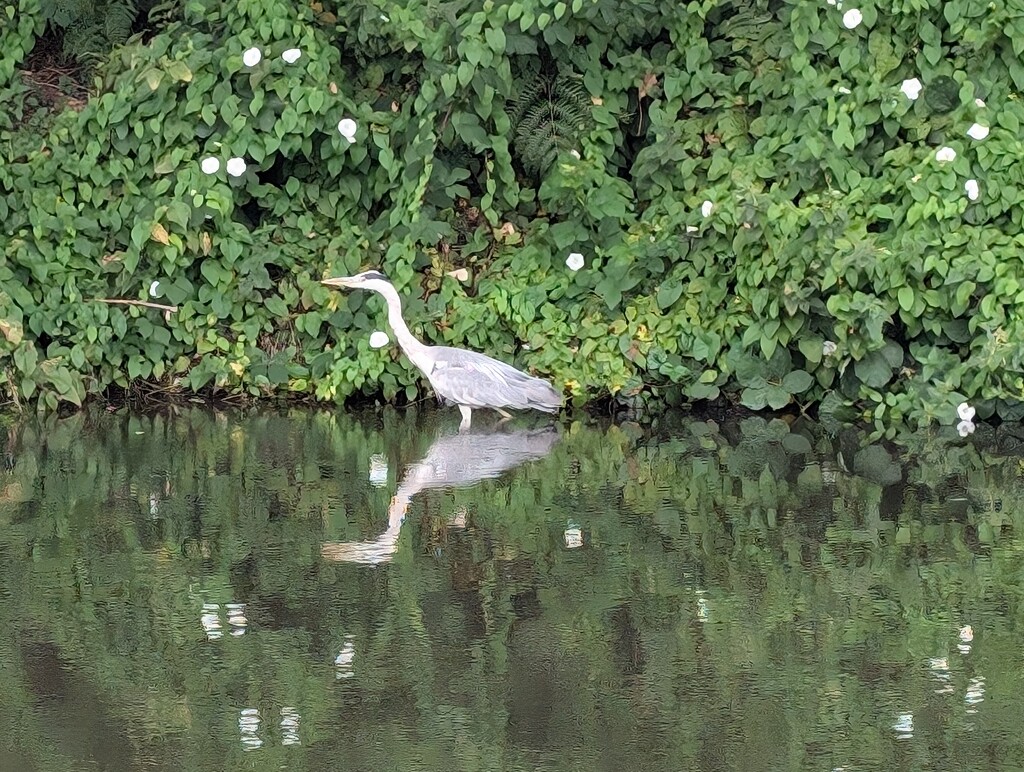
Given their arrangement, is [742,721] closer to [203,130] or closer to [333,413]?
[333,413]

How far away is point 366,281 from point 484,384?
93 cm

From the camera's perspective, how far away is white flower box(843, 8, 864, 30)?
355 inches

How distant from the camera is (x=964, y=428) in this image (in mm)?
8328

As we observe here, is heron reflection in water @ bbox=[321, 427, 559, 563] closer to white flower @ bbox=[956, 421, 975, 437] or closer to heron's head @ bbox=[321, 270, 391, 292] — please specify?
heron's head @ bbox=[321, 270, 391, 292]

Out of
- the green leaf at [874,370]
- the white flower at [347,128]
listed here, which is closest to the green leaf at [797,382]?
the green leaf at [874,370]

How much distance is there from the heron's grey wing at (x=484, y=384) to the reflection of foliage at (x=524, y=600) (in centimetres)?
38

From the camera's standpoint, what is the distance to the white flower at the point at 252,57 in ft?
30.5

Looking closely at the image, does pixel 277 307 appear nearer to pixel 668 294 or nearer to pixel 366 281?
pixel 366 281

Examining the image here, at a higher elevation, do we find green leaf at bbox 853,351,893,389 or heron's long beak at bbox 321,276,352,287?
heron's long beak at bbox 321,276,352,287

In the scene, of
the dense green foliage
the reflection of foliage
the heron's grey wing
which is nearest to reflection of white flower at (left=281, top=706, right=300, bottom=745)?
the reflection of foliage

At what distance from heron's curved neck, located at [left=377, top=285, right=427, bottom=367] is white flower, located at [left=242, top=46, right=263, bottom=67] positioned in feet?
4.97

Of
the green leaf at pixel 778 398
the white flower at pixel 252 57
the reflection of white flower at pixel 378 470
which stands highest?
the white flower at pixel 252 57

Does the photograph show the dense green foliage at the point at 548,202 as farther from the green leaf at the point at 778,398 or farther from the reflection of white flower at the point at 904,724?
the reflection of white flower at the point at 904,724

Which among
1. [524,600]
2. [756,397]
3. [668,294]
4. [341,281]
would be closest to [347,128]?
[341,281]
